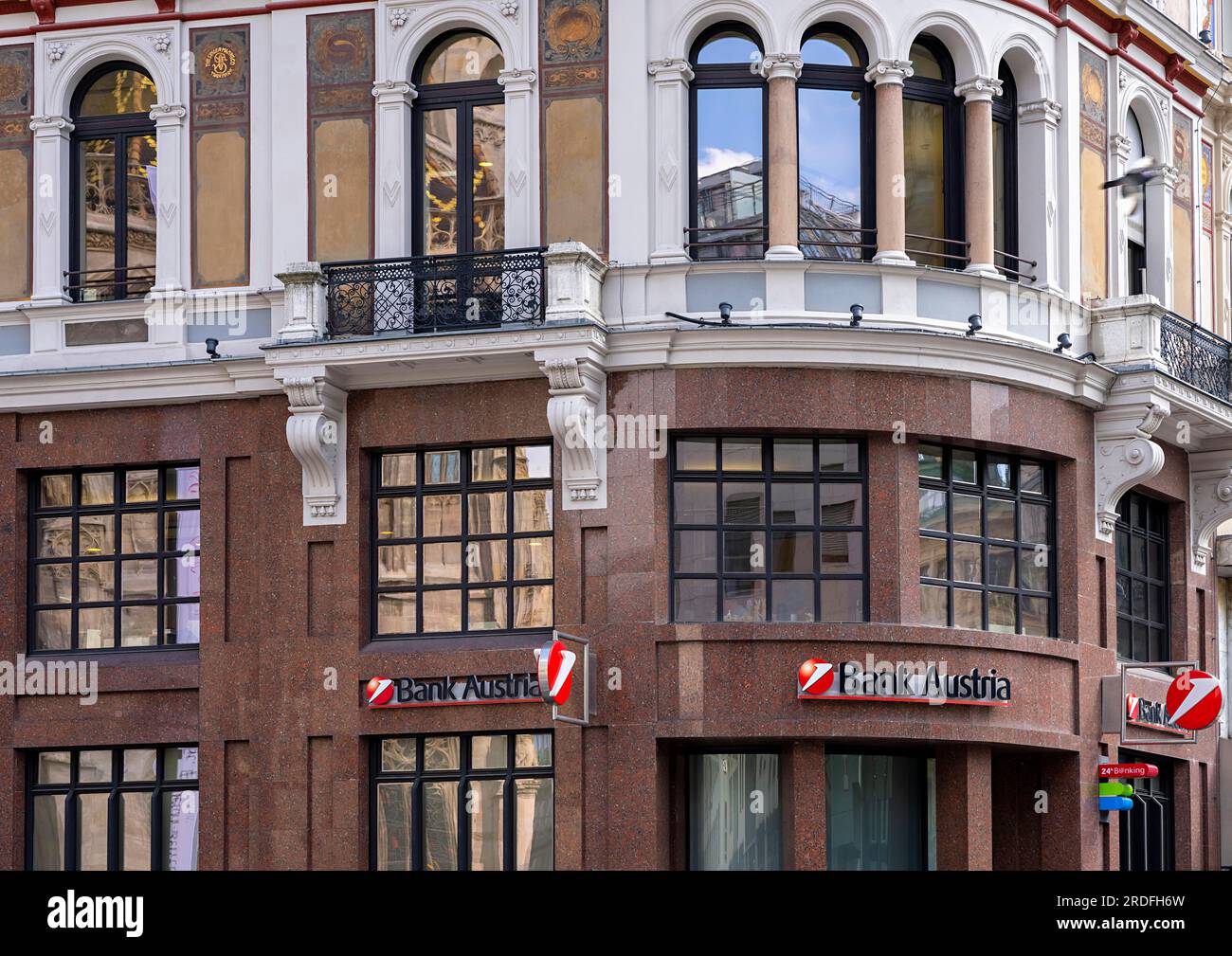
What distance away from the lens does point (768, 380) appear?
28.4 meters

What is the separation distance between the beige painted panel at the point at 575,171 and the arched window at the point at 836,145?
264 centimetres

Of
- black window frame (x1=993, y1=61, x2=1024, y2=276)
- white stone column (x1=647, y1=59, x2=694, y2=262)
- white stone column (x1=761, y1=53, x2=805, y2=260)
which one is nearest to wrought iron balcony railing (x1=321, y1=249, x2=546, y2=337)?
white stone column (x1=647, y1=59, x2=694, y2=262)

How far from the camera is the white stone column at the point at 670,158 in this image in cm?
2902

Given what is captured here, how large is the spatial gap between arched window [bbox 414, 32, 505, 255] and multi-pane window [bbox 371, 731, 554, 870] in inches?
258

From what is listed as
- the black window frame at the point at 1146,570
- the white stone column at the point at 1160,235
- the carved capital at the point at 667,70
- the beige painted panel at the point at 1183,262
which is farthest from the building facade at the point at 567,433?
the beige painted panel at the point at 1183,262

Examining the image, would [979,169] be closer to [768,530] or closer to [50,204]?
[768,530]

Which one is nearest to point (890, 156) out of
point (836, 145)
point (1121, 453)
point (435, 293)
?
point (836, 145)

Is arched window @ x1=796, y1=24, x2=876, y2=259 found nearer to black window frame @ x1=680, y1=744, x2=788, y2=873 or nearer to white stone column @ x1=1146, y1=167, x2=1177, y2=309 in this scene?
white stone column @ x1=1146, y1=167, x2=1177, y2=309

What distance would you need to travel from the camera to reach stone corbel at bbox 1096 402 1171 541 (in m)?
30.8

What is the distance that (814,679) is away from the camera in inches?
1092

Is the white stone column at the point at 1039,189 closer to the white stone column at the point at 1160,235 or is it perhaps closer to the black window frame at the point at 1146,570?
the white stone column at the point at 1160,235
